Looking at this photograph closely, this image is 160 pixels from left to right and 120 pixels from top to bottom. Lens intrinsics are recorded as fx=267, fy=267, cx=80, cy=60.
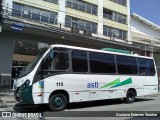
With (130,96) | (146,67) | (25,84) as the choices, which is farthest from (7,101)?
(146,67)

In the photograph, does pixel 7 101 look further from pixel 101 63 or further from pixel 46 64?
pixel 101 63

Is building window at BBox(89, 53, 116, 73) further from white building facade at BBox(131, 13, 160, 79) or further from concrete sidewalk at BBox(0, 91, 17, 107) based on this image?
white building facade at BBox(131, 13, 160, 79)

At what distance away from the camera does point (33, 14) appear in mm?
27641

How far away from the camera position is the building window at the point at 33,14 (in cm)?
2630

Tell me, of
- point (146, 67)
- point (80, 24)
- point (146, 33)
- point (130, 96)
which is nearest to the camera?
point (130, 96)

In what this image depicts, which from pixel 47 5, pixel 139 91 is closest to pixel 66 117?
pixel 139 91

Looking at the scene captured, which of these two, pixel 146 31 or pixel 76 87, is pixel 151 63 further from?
pixel 146 31

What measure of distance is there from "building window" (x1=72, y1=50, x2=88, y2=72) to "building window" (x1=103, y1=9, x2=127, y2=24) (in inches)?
928

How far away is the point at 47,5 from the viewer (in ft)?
95.2

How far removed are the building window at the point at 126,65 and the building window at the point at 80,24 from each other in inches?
619

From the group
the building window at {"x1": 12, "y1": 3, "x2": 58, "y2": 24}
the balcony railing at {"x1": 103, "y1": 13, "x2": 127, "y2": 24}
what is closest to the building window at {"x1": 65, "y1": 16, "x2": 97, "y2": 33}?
the building window at {"x1": 12, "y1": 3, "x2": 58, "y2": 24}

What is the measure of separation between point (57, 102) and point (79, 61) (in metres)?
2.31

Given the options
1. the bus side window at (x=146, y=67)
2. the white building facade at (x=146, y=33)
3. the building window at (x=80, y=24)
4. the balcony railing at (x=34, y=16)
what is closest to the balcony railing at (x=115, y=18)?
the building window at (x=80, y=24)

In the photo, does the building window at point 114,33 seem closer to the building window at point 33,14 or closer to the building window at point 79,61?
the building window at point 33,14
